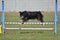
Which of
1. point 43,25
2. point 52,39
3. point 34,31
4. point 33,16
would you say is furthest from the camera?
point 33,16

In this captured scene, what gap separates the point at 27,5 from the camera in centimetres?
1230

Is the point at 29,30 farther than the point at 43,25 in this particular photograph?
No

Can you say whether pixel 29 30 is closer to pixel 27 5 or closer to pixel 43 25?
pixel 27 5

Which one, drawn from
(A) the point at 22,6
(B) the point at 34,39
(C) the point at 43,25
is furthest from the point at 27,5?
(B) the point at 34,39

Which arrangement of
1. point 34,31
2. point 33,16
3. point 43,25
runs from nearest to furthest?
point 34,31, point 43,25, point 33,16

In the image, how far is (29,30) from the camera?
11750 mm

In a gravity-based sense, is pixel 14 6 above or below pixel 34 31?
above

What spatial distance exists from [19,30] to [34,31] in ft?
2.56

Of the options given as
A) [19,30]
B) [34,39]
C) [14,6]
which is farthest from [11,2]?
[34,39]

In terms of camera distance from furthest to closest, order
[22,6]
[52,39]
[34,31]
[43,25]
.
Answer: [43,25]
[22,6]
[34,31]
[52,39]

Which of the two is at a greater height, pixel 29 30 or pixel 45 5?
pixel 45 5

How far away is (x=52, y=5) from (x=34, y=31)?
1.67 meters

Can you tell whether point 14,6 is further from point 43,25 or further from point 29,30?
point 43,25

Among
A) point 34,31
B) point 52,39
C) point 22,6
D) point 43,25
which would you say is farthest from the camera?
point 43,25
